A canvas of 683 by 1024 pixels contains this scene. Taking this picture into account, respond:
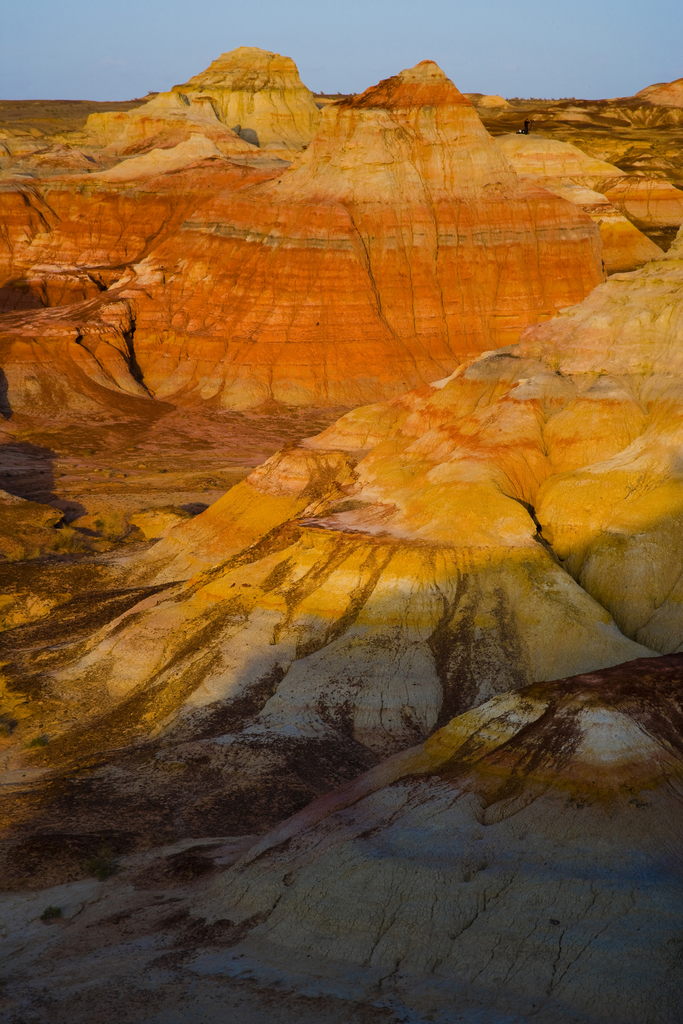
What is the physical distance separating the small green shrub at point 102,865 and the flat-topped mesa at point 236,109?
244 feet

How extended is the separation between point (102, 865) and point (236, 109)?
288 feet

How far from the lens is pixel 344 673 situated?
875 inches

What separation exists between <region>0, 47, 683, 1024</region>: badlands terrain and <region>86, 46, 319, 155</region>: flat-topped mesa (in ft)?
107

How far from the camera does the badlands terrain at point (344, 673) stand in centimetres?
1264

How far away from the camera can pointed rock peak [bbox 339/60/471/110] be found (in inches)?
2404

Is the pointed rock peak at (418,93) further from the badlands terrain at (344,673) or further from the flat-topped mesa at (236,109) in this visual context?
the flat-topped mesa at (236,109)

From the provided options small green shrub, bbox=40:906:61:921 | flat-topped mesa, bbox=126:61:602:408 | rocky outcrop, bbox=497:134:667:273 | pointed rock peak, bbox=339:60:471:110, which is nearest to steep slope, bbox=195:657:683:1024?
small green shrub, bbox=40:906:61:921

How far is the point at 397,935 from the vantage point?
42.7 ft

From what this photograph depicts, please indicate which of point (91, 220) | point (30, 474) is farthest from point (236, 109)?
point (30, 474)

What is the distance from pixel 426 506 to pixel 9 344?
3738 cm

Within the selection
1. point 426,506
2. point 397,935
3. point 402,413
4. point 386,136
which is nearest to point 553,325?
point 402,413

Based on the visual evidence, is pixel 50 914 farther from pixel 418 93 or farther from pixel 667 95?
pixel 667 95

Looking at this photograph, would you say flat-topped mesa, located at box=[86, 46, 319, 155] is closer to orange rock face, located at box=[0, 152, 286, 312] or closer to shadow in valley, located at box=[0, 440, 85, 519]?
orange rock face, located at box=[0, 152, 286, 312]

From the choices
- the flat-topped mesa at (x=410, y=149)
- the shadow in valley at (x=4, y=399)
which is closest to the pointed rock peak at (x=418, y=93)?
the flat-topped mesa at (x=410, y=149)
